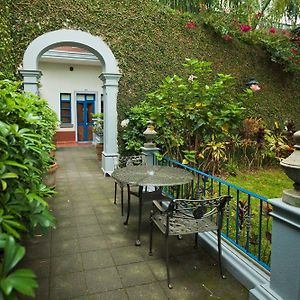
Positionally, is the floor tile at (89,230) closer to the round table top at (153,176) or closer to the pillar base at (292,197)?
the round table top at (153,176)

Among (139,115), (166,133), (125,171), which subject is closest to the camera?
(125,171)

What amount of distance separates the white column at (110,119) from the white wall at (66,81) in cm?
646

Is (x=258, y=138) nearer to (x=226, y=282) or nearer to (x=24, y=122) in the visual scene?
(x=226, y=282)

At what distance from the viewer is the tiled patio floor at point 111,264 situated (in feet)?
7.29

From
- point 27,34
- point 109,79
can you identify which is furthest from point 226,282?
point 27,34

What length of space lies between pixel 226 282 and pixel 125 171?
180 centimetres

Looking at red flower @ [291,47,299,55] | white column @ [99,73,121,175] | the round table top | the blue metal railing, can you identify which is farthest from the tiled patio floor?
red flower @ [291,47,299,55]

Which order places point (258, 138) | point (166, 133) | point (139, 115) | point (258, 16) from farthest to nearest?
point (258, 16) < point (258, 138) < point (139, 115) < point (166, 133)

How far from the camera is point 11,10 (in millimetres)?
5570

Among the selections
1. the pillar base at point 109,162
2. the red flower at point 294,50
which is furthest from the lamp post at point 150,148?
the red flower at point 294,50

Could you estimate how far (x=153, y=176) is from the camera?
3297 mm

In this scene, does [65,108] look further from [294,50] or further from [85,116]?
[294,50]

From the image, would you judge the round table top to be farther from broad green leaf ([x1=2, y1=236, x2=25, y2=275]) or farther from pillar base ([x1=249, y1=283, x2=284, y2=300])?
broad green leaf ([x1=2, y1=236, x2=25, y2=275])

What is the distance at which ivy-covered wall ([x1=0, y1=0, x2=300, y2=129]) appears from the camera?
224 inches
